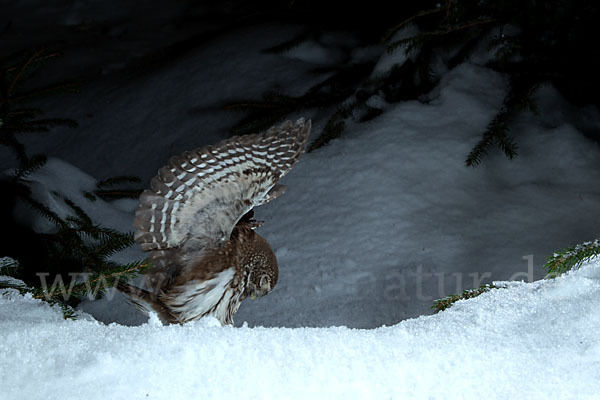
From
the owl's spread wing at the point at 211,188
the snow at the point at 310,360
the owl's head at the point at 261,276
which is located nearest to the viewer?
the snow at the point at 310,360

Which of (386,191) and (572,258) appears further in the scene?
(386,191)

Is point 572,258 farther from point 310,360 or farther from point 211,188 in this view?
point 211,188

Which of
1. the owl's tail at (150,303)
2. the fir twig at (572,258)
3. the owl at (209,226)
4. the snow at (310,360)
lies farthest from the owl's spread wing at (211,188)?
the fir twig at (572,258)

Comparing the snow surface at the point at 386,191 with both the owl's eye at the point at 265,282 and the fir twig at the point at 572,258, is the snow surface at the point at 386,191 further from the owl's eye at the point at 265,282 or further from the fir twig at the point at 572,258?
the fir twig at the point at 572,258

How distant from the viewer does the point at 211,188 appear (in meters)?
2.01

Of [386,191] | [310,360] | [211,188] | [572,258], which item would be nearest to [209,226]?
[211,188]

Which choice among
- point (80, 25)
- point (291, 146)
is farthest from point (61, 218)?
point (80, 25)

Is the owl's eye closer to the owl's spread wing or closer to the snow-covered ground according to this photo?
the owl's spread wing

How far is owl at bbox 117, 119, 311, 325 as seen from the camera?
2.01 metres

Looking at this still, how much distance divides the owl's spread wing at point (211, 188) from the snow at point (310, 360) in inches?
26.2

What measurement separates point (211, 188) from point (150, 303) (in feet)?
1.43

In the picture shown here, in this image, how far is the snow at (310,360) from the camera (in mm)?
1192

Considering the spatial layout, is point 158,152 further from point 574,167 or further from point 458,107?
point 574,167

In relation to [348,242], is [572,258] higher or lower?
higher
